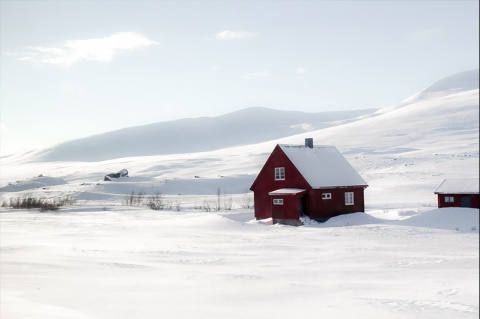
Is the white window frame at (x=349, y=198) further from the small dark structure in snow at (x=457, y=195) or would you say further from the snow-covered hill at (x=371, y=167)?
the snow-covered hill at (x=371, y=167)

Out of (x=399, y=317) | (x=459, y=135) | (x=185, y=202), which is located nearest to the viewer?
(x=399, y=317)

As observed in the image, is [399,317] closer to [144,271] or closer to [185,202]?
[144,271]

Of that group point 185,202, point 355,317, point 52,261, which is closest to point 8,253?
point 52,261

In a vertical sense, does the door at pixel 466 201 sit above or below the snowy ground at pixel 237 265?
above

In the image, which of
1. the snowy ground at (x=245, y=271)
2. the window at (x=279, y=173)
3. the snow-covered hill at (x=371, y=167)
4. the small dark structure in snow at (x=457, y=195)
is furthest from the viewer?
the snow-covered hill at (x=371, y=167)

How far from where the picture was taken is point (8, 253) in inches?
873

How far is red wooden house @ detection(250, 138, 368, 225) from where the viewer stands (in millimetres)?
36844

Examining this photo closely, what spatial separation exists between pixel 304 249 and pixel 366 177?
55775mm

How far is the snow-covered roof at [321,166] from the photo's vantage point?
38.4m

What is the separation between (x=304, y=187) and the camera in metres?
37.6

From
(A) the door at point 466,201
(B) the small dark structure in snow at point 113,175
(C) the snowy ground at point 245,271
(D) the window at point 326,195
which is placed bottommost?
(C) the snowy ground at point 245,271

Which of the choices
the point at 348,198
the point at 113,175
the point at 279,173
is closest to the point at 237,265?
the point at 279,173

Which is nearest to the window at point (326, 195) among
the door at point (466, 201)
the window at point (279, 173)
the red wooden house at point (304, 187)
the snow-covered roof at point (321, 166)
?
the red wooden house at point (304, 187)

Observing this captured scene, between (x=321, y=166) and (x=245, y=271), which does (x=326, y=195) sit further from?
(x=245, y=271)
